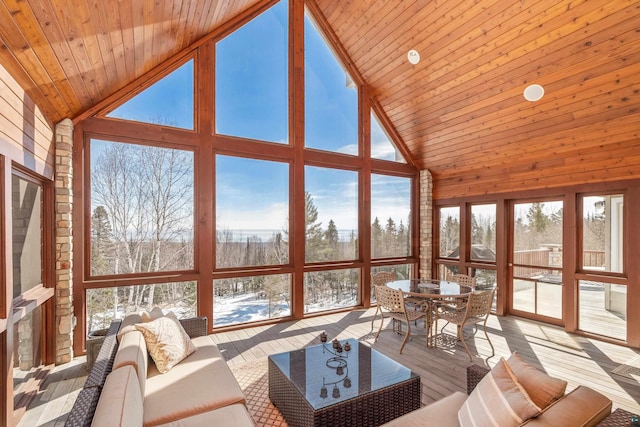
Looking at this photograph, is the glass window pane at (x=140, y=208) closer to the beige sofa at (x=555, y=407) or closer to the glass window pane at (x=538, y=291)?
the beige sofa at (x=555, y=407)

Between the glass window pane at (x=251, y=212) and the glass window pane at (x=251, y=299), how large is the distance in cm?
29

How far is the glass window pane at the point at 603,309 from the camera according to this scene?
469 cm

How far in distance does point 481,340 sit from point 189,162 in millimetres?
5064

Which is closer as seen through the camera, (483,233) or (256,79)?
(256,79)

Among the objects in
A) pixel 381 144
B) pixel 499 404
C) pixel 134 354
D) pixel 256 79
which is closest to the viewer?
pixel 499 404

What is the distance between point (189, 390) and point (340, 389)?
112 centimetres

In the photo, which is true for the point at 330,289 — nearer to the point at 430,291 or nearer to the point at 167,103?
the point at 430,291

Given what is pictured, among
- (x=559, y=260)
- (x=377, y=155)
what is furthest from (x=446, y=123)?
(x=559, y=260)

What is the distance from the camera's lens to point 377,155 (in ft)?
22.1

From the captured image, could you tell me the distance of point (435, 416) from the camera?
2.04 meters

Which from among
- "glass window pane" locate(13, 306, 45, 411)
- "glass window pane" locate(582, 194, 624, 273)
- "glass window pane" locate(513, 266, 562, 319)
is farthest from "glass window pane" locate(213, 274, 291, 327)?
"glass window pane" locate(582, 194, 624, 273)

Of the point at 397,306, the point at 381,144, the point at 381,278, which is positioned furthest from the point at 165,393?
the point at 381,144

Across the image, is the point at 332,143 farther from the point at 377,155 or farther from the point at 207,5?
the point at 207,5

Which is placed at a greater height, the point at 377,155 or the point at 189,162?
the point at 377,155
